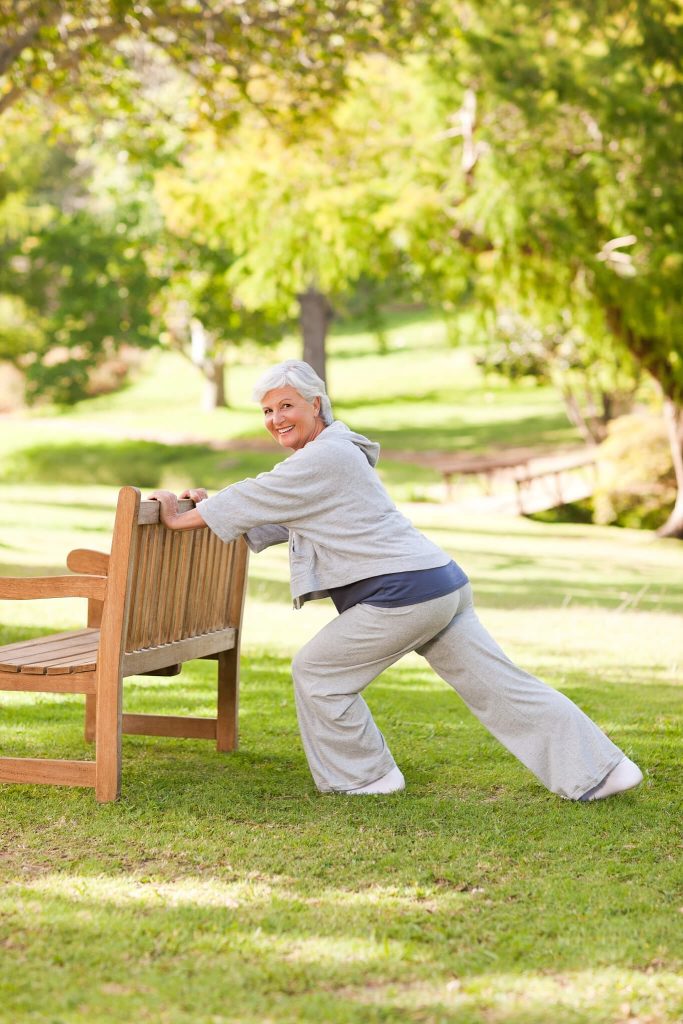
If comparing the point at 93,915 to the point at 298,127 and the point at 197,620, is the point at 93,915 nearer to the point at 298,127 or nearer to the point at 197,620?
the point at 197,620

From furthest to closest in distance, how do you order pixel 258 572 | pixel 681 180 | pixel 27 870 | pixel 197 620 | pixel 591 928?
1. pixel 681 180
2. pixel 258 572
3. pixel 197 620
4. pixel 27 870
5. pixel 591 928

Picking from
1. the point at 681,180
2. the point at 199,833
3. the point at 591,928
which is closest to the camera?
the point at 591,928

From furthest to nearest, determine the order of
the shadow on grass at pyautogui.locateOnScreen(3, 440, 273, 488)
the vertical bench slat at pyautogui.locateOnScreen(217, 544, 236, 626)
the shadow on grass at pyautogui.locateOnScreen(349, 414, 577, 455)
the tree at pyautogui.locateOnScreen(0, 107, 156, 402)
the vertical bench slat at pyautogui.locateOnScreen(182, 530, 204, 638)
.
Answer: the shadow on grass at pyautogui.locateOnScreen(349, 414, 577, 455), the tree at pyautogui.locateOnScreen(0, 107, 156, 402), the shadow on grass at pyautogui.locateOnScreen(3, 440, 273, 488), the vertical bench slat at pyautogui.locateOnScreen(217, 544, 236, 626), the vertical bench slat at pyautogui.locateOnScreen(182, 530, 204, 638)

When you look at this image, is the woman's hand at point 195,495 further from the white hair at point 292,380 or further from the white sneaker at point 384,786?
the white sneaker at point 384,786

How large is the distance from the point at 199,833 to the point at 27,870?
69 centimetres

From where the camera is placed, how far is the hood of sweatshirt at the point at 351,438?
524 cm

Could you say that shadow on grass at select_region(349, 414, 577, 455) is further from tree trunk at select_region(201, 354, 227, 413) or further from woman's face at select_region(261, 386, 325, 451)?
woman's face at select_region(261, 386, 325, 451)

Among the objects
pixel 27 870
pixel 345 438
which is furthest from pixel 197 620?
pixel 27 870

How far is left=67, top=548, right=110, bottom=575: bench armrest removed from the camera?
5.97 m

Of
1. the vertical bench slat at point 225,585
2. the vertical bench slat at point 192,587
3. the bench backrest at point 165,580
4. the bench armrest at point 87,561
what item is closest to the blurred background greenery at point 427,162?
the bench armrest at point 87,561

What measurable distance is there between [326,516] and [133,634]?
927 mm

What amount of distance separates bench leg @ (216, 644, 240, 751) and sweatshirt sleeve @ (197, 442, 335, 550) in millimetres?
1180

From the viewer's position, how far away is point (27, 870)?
424 cm

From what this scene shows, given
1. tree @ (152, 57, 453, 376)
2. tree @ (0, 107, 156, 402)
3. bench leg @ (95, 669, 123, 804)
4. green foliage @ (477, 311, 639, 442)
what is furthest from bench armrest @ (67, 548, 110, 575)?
tree @ (0, 107, 156, 402)
